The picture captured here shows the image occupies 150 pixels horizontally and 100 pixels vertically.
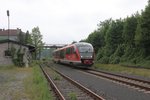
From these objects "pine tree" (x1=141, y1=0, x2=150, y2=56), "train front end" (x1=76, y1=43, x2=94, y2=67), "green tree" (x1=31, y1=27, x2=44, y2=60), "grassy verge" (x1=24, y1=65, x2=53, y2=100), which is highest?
"green tree" (x1=31, y1=27, x2=44, y2=60)

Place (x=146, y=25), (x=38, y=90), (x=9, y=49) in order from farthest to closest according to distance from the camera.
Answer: (x=9, y=49)
(x=146, y=25)
(x=38, y=90)

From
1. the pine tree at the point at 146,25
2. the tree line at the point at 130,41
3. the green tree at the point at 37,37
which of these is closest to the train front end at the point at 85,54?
the tree line at the point at 130,41

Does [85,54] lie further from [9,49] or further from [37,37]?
[37,37]

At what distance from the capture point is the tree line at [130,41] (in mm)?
44750

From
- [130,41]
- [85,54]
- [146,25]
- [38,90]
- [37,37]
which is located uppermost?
[37,37]

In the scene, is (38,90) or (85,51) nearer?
(38,90)

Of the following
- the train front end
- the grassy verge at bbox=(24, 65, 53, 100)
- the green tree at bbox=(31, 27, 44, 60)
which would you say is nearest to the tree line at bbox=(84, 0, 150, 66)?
the train front end

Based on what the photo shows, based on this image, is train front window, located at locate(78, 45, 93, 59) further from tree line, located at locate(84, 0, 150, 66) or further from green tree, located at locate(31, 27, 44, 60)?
green tree, located at locate(31, 27, 44, 60)

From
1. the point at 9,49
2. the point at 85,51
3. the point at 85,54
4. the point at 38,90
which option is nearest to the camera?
the point at 38,90

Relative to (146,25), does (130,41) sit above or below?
below

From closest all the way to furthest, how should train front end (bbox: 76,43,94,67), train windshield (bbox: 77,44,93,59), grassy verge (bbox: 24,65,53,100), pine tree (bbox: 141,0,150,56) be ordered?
grassy verge (bbox: 24,65,53,100) < train front end (bbox: 76,43,94,67) < train windshield (bbox: 77,44,93,59) < pine tree (bbox: 141,0,150,56)

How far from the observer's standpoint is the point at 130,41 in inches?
2090

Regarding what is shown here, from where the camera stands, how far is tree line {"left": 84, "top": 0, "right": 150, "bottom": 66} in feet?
147

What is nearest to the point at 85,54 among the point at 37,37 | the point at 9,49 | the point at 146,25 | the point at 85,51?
the point at 85,51
